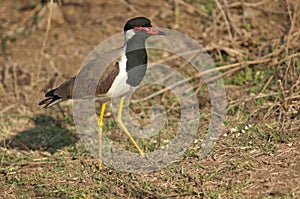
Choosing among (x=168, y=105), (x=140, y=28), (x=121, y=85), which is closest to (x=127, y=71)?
(x=121, y=85)

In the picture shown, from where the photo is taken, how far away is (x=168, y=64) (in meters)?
7.65

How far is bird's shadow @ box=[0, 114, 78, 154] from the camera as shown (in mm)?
6156

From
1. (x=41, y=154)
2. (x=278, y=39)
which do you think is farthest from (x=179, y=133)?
(x=278, y=39)

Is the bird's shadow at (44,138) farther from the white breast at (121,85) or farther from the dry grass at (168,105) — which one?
the white breast at (121,85)

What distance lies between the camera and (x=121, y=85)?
521 centimetres

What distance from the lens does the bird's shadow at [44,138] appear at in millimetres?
6156

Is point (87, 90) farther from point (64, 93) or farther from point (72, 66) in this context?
point (72, 66)

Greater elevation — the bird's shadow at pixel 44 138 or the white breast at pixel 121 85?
the white breast at pixel 121 85

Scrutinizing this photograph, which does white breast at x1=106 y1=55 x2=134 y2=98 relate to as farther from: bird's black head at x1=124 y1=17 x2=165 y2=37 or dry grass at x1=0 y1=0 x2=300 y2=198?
dry grass at x1=0 y1=0 x2=300 y2=198

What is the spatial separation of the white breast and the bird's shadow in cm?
114

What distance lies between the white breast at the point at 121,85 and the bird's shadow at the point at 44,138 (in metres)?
1.14

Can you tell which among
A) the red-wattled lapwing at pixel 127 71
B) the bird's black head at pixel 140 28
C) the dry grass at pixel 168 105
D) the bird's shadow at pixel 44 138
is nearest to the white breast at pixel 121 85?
the red-wattled lapwing at pixel 127 71

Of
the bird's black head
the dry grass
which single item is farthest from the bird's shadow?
the bird's black head

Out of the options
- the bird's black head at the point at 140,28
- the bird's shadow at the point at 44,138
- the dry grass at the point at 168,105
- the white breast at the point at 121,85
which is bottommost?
the bird's shadow at the point at 44,138
